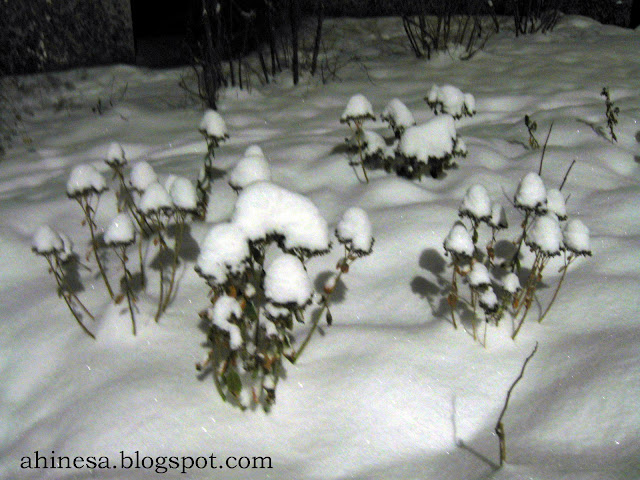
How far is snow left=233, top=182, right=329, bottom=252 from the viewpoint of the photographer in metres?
1.31

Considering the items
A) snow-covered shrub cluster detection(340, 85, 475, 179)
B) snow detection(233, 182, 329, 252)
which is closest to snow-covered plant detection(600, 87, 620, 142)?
snow-covered shrub cluster detection(340, 85, 475, 179)

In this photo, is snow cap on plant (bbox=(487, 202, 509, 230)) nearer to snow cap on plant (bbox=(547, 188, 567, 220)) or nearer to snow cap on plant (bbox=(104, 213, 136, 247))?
snow cap on plant (bbox=(547, 188, 567, 220))

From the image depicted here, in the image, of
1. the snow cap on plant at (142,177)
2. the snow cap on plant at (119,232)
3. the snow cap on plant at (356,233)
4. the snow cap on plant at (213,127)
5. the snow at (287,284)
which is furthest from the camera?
the snow cap on plant at (213,127)

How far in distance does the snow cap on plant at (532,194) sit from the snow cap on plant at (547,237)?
9 centimetres

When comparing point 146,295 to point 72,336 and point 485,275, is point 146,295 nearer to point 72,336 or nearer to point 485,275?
point 72,336

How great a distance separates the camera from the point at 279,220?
4.33ft

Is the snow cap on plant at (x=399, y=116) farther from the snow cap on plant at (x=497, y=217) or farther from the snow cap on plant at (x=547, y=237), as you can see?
the snow cap on plant at (x=547, y=237)

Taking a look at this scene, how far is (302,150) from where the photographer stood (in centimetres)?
282

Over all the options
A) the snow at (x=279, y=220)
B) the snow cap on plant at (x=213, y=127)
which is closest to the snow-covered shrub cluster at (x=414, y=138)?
the snow cap on plant at (x=213, y=127)

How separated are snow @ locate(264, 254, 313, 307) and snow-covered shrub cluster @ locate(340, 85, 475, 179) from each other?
45.8 inches

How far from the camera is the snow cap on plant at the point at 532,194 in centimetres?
158

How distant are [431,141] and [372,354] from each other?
3.75 ft

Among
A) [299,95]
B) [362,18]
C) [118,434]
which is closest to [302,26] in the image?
[362,18]

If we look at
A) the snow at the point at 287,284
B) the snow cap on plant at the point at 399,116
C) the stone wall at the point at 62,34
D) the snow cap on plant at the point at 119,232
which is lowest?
the snow at the point at 287,284
